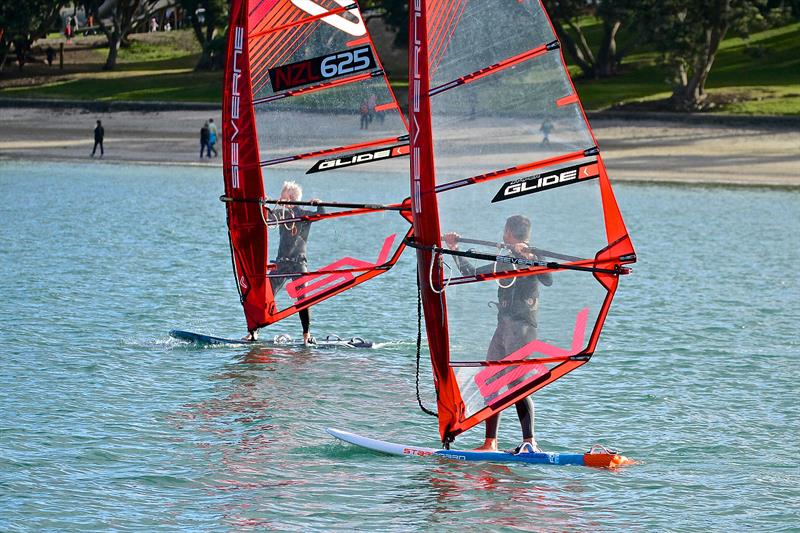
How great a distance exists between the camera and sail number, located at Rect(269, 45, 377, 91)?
16.6 m

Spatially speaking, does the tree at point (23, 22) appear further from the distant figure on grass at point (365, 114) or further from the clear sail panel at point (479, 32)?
the clear sail panel at point (479, 32)

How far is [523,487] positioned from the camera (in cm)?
1180

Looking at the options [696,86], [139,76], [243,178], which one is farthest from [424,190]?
[139,76]

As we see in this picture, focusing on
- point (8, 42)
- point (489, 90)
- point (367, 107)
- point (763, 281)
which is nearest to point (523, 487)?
point (489, 90)

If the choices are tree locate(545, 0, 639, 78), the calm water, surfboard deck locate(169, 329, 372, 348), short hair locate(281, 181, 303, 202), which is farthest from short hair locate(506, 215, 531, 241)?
tree locate(545, 0, 639, 78)

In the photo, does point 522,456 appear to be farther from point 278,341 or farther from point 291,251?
point 278,341

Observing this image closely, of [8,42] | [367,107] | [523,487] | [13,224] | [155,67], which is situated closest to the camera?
[523,487]

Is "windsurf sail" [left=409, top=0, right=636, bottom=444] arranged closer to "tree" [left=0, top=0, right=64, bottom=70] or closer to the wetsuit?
the wetsuit

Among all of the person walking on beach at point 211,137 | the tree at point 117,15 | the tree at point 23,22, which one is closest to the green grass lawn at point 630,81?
the tree at point 117,15

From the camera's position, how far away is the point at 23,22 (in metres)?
71.7

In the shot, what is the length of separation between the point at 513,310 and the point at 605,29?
55715 mm

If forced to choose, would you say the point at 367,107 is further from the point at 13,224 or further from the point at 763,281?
the point at 13,224

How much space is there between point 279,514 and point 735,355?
370 inches

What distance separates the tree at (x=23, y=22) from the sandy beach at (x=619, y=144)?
10558mm
